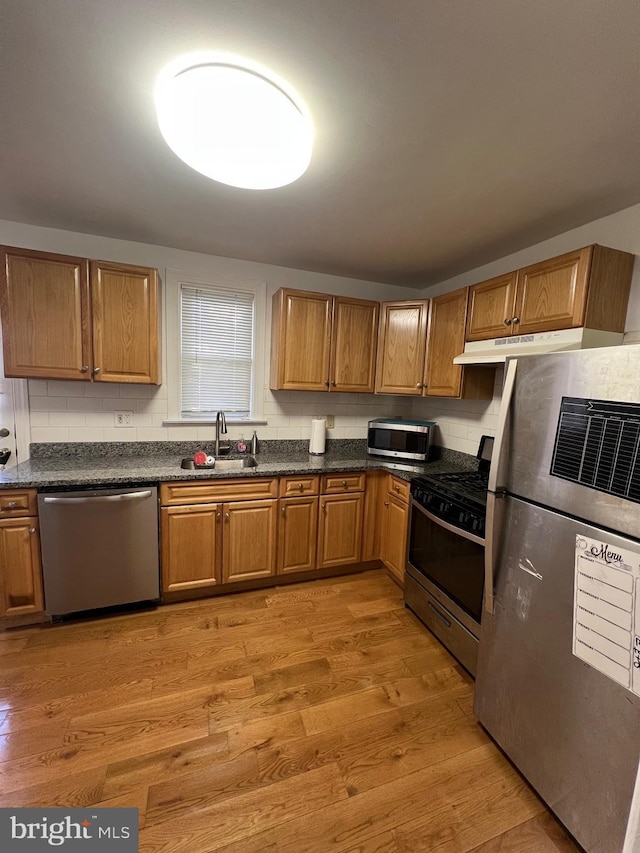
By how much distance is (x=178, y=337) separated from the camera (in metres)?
2.70

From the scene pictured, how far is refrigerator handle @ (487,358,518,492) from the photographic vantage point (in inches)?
53.4

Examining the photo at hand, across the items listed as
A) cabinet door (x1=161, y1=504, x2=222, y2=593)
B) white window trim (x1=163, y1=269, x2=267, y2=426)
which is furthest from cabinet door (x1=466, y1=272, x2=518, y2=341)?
cabinet door (x1=161, y1=504, x2=222, y2=593)

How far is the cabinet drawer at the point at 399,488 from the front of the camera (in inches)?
98.5

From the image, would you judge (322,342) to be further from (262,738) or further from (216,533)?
(262,738)

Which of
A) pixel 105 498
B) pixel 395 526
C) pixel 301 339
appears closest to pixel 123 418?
pixel 105 498

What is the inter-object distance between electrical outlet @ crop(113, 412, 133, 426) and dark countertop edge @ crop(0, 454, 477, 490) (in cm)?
27

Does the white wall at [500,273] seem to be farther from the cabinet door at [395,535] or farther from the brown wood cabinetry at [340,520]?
the brown wood cabinetry at [340,520]

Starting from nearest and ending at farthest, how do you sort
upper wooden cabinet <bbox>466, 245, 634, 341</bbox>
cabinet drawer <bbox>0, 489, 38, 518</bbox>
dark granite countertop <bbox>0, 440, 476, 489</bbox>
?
1. upper wooden cabinet <bbox>466, 245, 634, 341</bbox>
2. cabinet drawer <bbox>0, 489, 38, 518</bbox>
3. dark granite countertop <bbox>0, 440, 476, 489</bbox>

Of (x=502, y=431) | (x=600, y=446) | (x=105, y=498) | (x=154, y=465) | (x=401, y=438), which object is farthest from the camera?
(x=401, y=438)

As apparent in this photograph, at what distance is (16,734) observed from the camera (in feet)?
4.79

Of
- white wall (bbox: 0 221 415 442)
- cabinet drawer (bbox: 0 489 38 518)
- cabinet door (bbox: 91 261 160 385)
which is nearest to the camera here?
cabinet drawer (bbox: 0 489 38 518)

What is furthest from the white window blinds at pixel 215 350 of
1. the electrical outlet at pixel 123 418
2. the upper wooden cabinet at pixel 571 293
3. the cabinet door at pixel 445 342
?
the upper wooden cabinet at pixel 571 293

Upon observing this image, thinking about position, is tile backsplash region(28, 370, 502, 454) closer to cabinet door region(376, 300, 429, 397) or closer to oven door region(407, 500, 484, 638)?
cabinet door region(376, 300, 429, 397)

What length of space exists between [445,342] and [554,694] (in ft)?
6.92
